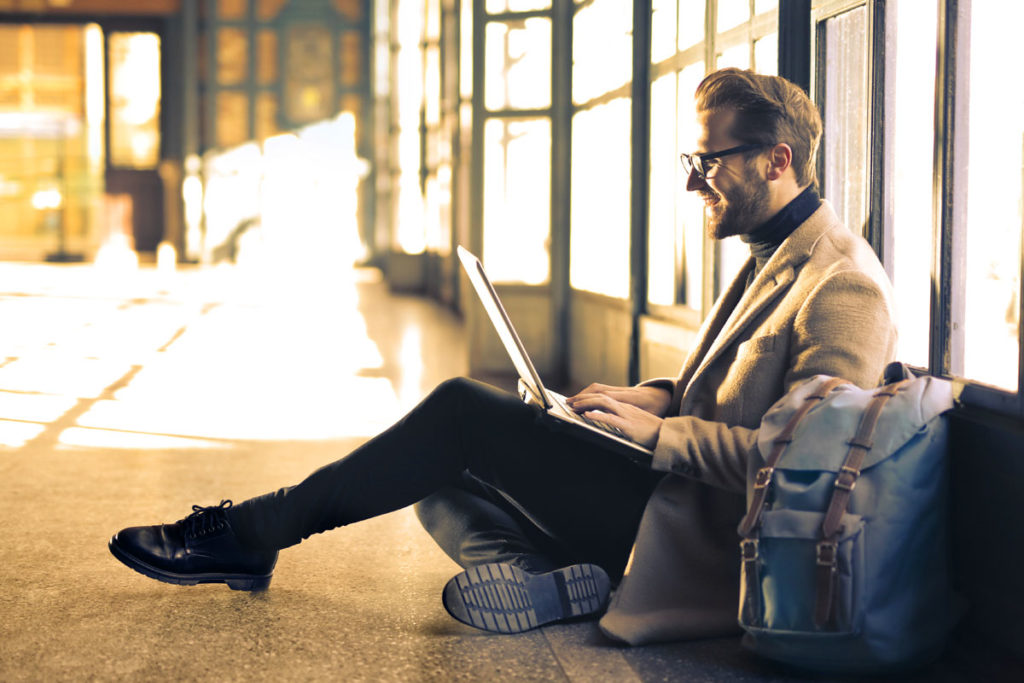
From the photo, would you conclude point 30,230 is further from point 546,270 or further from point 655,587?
point 655,587

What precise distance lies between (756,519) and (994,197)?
0.87 meters

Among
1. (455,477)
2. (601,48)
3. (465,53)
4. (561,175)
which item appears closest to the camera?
(455,477)

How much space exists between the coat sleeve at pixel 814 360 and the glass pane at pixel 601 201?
337cm

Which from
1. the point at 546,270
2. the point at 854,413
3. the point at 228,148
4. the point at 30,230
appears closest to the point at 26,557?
the point at 854,413

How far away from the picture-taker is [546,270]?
7.04 meters

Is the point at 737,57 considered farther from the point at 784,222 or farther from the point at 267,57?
the point at 267,57

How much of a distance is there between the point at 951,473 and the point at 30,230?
20.3 meters

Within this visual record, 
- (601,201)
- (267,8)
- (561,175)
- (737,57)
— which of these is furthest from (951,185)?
(267,8)

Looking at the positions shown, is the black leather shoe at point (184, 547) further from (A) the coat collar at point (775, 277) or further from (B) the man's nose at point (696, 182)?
(B) the man's nose at point (696, 182)

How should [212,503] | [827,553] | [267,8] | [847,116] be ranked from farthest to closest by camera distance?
[267,8]
[212,503]
[847,116]
[827,553]

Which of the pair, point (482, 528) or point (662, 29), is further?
point (662, 29)

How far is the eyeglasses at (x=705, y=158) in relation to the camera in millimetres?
2293

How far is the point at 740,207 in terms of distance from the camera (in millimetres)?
2348

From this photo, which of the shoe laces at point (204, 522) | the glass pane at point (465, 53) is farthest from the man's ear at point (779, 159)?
the glass pane at point (465, 53)
